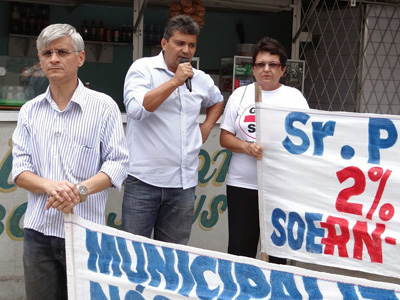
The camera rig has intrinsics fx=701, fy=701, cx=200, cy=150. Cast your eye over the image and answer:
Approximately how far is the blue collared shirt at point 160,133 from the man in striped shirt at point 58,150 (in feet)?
2.59

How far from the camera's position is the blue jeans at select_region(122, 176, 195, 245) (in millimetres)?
3961

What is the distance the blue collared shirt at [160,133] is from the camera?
3.96 m

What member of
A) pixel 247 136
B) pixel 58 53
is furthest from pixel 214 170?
pixel 58 53

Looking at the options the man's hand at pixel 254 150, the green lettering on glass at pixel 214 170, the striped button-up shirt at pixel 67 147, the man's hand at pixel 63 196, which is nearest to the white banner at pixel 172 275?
the man's hand at pixel 63 196

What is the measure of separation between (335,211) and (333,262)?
30cm

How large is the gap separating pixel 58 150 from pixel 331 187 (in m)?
1.72

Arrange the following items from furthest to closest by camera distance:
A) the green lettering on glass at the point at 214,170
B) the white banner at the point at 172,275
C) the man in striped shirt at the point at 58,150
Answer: the green lettering on glass at the point at 214,170, the man in striped shirt at the point at 58,150, the white banner at the point at 172,275

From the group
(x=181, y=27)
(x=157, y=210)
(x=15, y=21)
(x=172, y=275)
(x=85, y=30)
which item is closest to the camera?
(x=172, y=275)

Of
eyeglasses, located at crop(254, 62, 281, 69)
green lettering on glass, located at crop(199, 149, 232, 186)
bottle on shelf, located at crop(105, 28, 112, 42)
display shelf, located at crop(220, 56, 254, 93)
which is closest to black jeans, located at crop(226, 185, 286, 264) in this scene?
eyeglasses, located at crop(254, 62, 281, 69)

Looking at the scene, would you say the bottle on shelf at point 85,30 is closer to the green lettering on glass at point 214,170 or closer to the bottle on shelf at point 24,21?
the bottle on shelf at point 24,21

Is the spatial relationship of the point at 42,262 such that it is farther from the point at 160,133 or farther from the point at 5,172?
the point at 5,172

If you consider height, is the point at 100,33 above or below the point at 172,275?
above

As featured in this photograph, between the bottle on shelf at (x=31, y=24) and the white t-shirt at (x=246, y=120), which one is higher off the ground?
the bottle on shelf at (x=31, y=24)

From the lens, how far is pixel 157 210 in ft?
13.2
